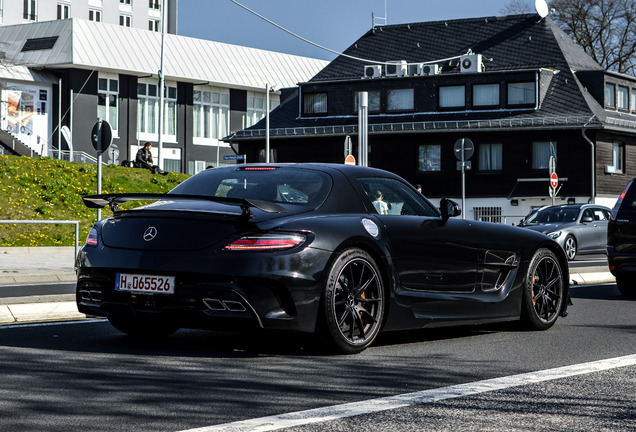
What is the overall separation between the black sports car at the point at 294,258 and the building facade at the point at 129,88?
5063 cm

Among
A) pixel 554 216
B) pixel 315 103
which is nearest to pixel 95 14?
pixel 315 103

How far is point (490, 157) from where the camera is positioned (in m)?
52.4

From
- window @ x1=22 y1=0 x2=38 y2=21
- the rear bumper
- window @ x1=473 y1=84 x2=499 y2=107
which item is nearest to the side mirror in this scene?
the rear bumper

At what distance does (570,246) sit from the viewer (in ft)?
95.3

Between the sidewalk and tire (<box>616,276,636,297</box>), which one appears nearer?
the sidewalk

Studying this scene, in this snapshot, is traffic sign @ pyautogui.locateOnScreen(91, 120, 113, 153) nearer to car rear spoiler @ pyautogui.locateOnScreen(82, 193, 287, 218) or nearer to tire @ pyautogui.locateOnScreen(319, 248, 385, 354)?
car rear spoiler @ pyautogui.locateOnScreen(82, 193, 287, 218)

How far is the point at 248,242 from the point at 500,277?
8.88ft

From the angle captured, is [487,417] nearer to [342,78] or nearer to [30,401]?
[30,401]

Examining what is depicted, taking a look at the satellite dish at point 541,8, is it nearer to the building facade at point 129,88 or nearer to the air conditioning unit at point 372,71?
the air conditioning unit at point 372,71

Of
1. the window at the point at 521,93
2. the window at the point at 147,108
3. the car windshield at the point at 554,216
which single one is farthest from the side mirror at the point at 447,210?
the window at the point at 147,108

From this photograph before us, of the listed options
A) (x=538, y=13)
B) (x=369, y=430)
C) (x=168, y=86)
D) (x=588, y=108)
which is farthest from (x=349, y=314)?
(x=168, y=86)

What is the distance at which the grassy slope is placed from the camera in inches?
1113

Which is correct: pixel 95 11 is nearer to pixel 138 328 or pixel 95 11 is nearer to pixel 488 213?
pixel 488 213

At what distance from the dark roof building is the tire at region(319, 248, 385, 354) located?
142 feet
